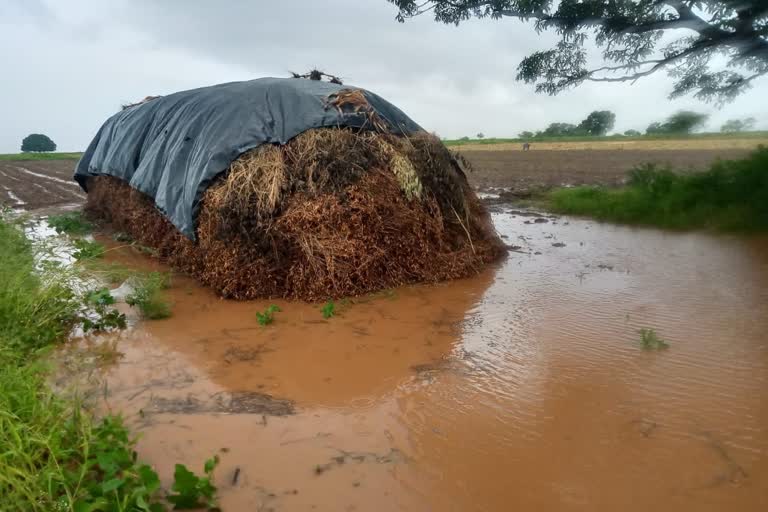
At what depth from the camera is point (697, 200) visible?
8312mm

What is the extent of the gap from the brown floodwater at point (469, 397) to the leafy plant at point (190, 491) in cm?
8

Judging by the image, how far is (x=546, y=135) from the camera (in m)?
42.9

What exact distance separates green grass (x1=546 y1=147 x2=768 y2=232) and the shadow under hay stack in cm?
394

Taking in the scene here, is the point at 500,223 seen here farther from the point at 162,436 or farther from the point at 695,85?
the point at 162,436

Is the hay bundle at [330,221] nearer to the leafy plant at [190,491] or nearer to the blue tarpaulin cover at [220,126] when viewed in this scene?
the blue tarpaulin cover at [220,126]

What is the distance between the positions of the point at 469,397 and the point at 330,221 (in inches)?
99.1

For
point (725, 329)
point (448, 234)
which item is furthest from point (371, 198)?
point (725, 329)

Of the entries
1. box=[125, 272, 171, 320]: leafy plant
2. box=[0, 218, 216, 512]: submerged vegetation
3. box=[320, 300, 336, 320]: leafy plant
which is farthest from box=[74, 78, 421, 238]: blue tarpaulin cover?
box=[0, 218, 216, 512]: submerged vegetation

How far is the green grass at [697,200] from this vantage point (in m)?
7.54

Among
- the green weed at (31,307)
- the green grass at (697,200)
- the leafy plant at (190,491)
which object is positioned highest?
the green grass at (697,200)

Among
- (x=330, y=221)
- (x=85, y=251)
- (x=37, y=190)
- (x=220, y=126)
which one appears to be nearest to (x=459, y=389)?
(x=330, y=221)

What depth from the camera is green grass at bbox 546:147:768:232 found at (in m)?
7.54

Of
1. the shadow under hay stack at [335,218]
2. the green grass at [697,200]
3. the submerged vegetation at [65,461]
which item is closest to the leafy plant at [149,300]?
the shadow under hay stack at [335,218]

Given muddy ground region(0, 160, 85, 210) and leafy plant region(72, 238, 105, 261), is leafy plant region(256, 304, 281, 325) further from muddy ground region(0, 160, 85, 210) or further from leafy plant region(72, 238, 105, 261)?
muddy ground region(0, 160, 85, 210)
